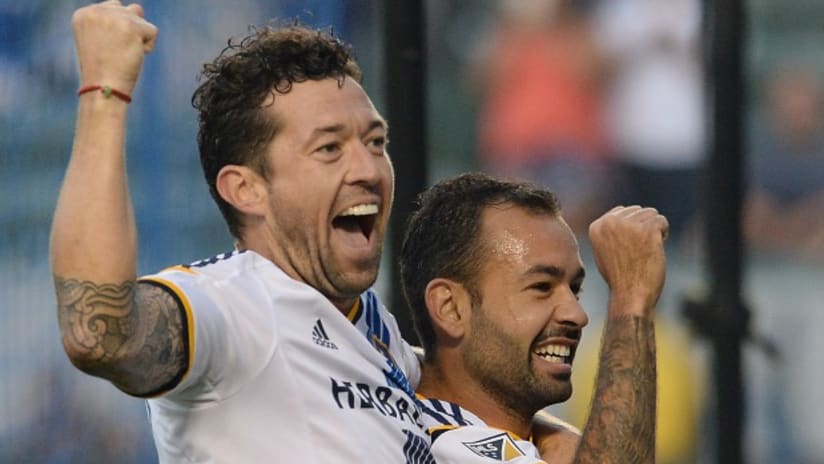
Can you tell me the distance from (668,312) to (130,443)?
1719 mm

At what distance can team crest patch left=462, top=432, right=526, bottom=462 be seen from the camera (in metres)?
3.46

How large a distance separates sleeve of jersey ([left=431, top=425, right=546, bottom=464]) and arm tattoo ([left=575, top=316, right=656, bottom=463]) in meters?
0.14

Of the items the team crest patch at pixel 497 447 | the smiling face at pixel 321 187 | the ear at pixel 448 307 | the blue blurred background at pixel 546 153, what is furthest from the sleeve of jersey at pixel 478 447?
the blue blurred background at pixel 546 153

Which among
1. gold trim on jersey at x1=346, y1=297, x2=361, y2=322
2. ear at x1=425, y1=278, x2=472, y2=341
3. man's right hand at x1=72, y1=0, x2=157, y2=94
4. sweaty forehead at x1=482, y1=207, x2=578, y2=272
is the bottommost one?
ear at x1=425, y1=278, x2=472, y2=341

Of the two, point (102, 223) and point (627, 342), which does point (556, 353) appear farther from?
point (102, 223)

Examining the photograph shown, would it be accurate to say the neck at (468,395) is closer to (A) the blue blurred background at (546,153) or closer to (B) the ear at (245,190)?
(B) the ear at (245,190)

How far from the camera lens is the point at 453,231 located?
12.4 feet

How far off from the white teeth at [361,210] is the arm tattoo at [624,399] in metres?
0.61

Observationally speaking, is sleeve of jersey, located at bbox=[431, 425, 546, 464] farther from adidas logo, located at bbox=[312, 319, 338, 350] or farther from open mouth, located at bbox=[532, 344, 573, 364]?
adidas logo, located at bbox=[312, 319, 338, 350]

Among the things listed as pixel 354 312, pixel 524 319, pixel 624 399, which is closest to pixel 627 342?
pixel 624 399

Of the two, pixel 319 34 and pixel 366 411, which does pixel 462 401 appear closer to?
pixel 366 411

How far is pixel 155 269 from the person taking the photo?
4684 mm

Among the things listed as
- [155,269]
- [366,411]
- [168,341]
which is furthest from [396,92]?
[168,341]

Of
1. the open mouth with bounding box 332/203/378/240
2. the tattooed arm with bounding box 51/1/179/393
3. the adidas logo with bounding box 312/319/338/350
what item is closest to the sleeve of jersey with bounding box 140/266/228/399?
the tattooed arm with bounding box 51/1/179/393
